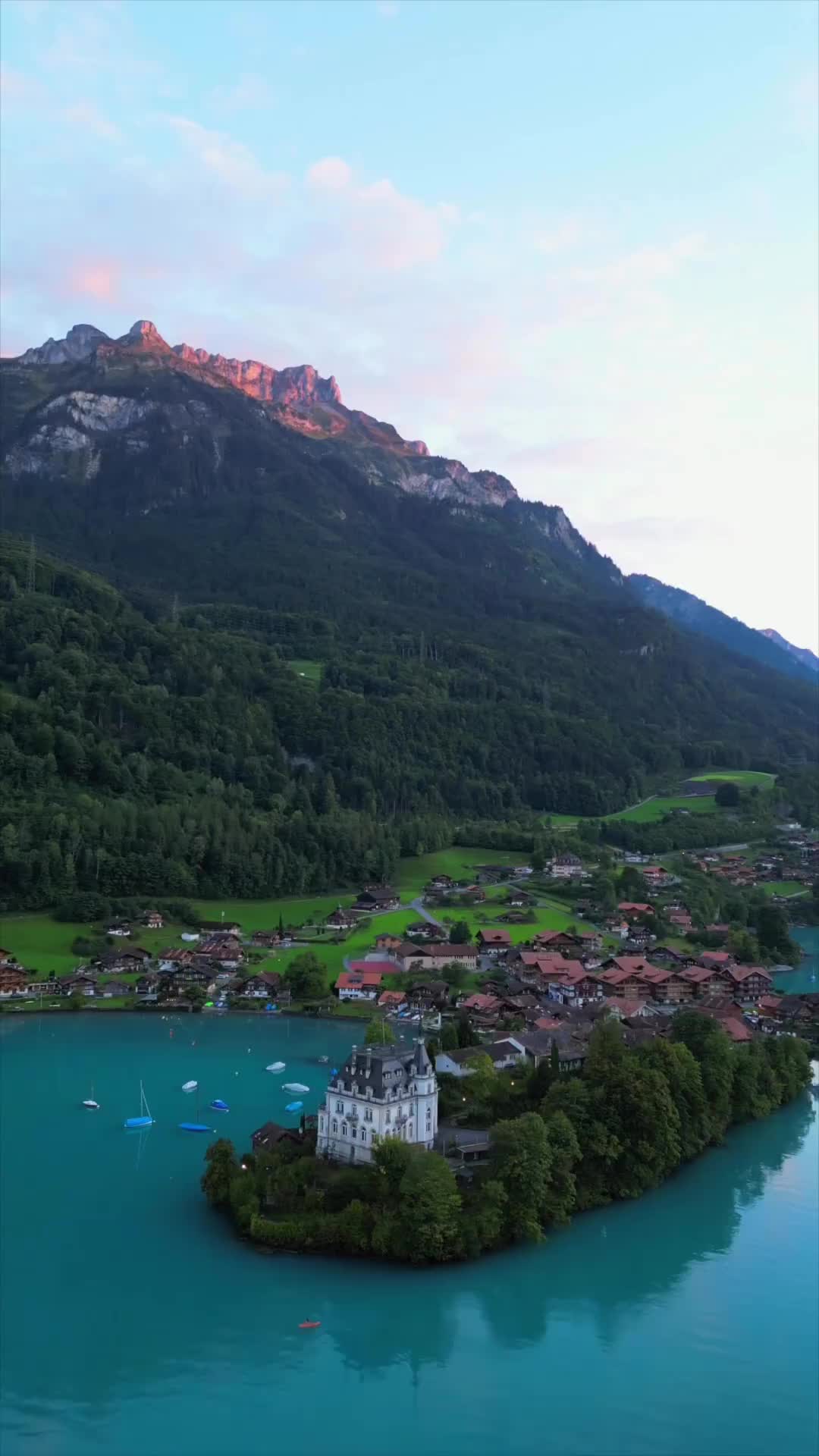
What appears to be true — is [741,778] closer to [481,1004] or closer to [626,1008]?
[626,1008]

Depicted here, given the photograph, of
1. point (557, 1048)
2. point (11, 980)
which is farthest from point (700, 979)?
point (11, 980)

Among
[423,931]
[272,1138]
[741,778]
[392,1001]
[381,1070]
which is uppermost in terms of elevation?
[741,778]

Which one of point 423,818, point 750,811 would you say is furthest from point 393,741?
point 750,811

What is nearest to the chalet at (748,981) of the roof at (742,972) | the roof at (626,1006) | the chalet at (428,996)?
the roof at (742,972)

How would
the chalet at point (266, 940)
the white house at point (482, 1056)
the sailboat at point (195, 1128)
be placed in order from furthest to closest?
the chalet at point (266, 940)
the white house at point (482, 1056)
the sailboat at point (195, 1128)

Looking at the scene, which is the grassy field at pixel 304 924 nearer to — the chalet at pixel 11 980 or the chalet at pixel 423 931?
the chalet at pixel 423 931
